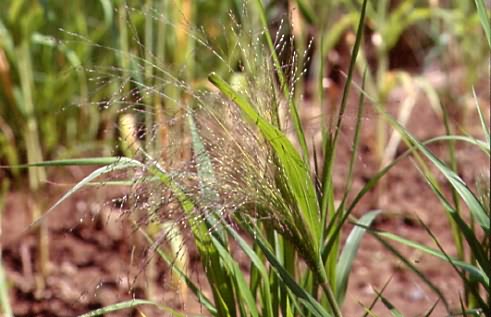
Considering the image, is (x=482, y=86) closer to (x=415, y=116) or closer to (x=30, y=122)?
(x=415, y=116)

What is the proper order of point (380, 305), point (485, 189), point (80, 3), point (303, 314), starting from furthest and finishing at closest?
point (80, 3) → point (380, 305) → point (485, 189) → point (303, 314)

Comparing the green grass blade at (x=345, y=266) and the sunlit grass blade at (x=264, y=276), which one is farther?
the green grass blade at (x=345, y=266)

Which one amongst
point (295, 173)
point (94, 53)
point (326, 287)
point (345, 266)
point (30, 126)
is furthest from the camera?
point (94, 53)

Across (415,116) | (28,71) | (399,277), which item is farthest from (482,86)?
(28,71)

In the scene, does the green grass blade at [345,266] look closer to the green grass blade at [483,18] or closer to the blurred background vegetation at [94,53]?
the green grass blade at [483,18]

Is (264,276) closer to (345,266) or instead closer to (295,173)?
(345,266)

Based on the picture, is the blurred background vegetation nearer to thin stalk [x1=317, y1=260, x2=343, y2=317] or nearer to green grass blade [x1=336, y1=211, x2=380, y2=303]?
green grass blade [x1=336, y1=211, x2=380, y2=303]

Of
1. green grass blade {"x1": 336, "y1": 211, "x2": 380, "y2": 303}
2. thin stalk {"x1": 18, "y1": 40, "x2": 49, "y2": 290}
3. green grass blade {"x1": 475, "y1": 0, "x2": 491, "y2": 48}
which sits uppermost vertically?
green grass blade {"x1": 475, "y1": 0, "x2": 491, "y2": 48}

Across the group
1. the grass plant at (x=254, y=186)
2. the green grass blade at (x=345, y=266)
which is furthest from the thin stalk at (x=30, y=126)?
the green grass blade at (x=345, y=266)

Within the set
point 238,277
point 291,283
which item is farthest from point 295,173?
point 238,277

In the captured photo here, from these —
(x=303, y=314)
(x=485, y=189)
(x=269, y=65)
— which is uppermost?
(x=269, y=65)

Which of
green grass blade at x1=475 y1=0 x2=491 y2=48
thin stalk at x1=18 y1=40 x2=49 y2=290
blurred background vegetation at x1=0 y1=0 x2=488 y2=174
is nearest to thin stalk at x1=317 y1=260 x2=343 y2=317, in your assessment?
green grass blade at x1=475 y1=0 x2=491 y2=48
